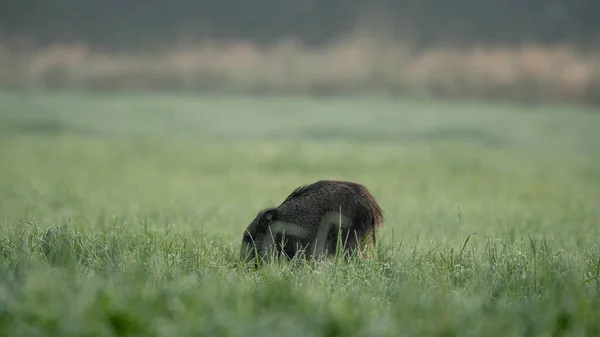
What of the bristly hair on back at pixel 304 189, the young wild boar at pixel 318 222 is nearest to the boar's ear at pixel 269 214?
the young wild boar at pixel 318 222

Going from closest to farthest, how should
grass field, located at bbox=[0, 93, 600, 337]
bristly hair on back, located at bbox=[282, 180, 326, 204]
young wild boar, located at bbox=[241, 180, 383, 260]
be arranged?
1. grass field, located at bbox=[0, 93, 600, 337]
2. young wild boar, located at bbox=[241, 180, 383, 260]
3. bristly hair on back, located at bbox=[282, 180, 326, 204]

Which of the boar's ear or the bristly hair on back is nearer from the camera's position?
the boar's ear

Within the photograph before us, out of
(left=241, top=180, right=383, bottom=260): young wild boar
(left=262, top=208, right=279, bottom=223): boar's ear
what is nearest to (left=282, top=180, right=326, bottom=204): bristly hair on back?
(left=241, top=180, right=383, bottom=260): young wild boar

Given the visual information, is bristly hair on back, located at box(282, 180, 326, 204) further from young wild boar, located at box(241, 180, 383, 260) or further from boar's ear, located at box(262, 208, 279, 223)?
boar's ear, located at box(262, 208, 279, 223)

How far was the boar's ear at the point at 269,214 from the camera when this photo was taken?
8049 millimetres

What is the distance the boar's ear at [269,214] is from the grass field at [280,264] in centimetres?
67

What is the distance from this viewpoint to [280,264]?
7367mm

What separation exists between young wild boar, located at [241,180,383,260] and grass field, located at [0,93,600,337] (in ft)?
1.27

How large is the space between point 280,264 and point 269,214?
868 mm

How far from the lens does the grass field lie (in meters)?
4.67

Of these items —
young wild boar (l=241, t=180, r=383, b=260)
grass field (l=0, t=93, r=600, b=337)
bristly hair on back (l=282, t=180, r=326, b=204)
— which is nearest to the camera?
grass field (l=0, t=93, r=600, b=337)

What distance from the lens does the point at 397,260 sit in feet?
23.9

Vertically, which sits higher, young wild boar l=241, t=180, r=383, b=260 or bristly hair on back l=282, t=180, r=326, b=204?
bristly hair on back l=282, t=180, r=326, b=204

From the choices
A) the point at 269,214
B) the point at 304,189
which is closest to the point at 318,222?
the point at 304,189
